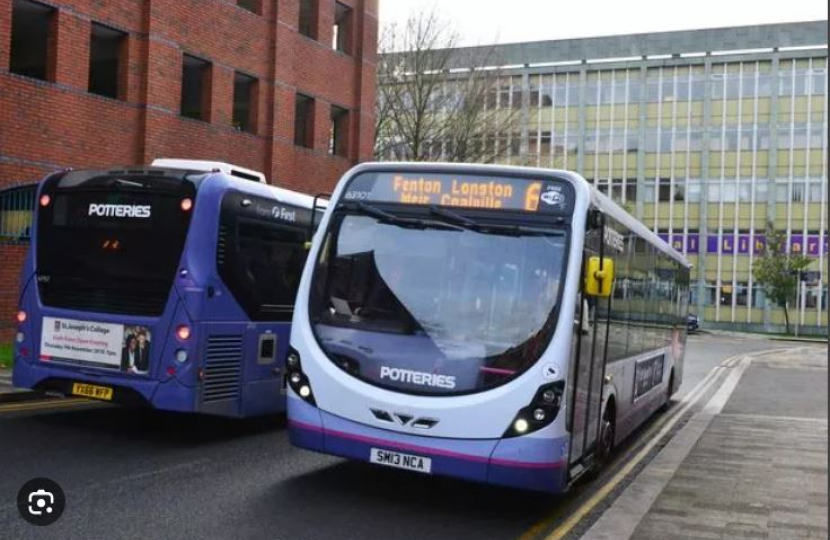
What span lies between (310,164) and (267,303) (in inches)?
634

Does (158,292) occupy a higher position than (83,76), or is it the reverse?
(83,76)

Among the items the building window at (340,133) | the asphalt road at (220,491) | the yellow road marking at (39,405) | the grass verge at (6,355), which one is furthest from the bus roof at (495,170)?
the building window at (340,133)

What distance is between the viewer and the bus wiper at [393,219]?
7031 mm

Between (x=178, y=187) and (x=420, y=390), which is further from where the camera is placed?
(x=178, y=187)

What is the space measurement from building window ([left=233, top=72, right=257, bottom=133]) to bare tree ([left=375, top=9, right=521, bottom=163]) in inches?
296

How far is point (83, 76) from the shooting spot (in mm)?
Answer: 17531

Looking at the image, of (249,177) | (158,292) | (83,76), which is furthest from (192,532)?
(83,76)

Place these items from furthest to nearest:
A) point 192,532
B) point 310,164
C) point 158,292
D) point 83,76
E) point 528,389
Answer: point 310,164 < point 83,76 < point 158,292 < point 528,389 < point 192,532

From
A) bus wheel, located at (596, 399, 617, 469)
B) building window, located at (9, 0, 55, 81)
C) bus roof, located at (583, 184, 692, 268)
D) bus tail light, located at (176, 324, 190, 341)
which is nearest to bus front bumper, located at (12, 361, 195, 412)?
bus tail light, located at (176, 324, 190, 341)

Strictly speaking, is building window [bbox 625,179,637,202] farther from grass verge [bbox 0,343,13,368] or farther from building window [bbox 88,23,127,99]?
grass verge [bbox 0,343,13,368]

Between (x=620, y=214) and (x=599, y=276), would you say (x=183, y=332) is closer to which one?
(x=599, y=276)

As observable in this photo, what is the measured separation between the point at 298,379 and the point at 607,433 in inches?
135

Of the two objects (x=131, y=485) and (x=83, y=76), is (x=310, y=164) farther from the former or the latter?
(x=131, y=485)

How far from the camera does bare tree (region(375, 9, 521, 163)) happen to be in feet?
95.5
